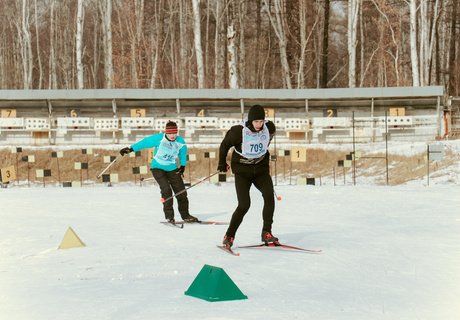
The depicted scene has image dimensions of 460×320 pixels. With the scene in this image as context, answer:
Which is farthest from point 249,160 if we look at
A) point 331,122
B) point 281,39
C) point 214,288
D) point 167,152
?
point 281,39

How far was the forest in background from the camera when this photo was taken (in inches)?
1527

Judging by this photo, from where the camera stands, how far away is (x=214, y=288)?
5906 mm

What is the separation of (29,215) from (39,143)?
21.2m

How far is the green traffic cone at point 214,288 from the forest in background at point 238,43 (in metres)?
27.7

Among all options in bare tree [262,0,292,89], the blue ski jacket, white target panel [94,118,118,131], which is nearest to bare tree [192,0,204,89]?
bare tree [262,0,292,89]

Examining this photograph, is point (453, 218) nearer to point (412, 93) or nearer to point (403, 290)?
point (403, 290)

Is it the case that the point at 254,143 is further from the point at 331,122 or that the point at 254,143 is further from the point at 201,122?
the point at 201,122

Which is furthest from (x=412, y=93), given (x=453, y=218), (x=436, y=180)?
(x=453, y=218)

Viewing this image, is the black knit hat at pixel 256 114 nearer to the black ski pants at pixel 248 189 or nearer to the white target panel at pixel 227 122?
the black ski pants at pixel 248 189

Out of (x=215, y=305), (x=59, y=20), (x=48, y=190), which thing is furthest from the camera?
(x=59, y=20)

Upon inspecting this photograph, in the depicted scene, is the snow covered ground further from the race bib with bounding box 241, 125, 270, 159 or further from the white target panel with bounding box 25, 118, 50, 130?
the white target panel with bounding box 25, 118, 50, 130

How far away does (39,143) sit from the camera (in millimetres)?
33531

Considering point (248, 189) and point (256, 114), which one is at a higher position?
point (256, 114)

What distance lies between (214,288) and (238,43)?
41.7 m
